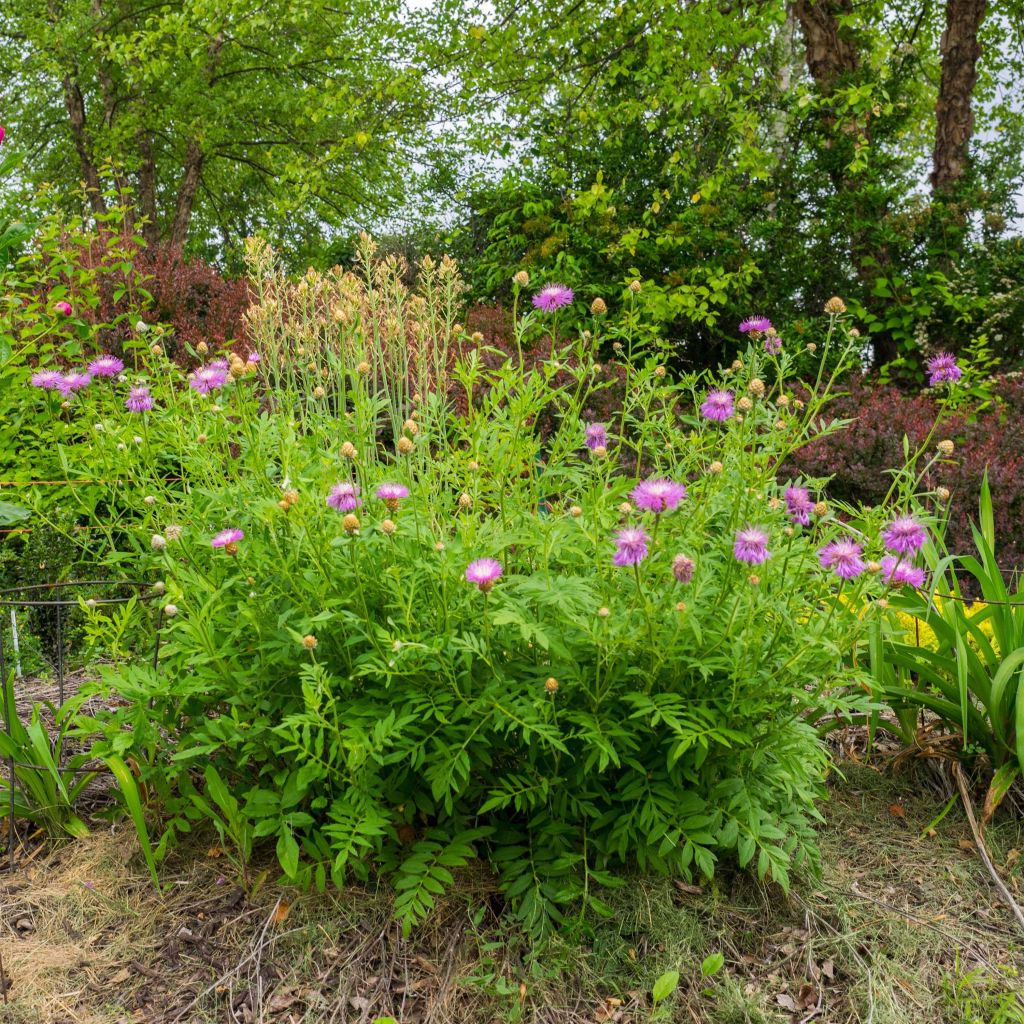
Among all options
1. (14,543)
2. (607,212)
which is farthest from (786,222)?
(14,543)

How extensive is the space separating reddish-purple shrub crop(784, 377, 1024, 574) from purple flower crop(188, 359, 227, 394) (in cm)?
348

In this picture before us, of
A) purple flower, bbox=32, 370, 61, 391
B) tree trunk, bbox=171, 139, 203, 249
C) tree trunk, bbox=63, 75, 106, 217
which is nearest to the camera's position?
purple flower, bbox=32, 370, 61, 391

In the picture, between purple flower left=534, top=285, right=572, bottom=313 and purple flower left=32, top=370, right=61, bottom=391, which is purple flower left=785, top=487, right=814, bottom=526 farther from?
purple flower left=32, top=370, right=61, bottom=391

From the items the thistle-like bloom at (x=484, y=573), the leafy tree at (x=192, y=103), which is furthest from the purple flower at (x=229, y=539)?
the leafy tree at (x=192, y=103)

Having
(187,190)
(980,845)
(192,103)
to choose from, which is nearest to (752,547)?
(980,845)

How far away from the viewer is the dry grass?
190 centimetres

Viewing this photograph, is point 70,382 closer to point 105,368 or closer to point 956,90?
point 105,368

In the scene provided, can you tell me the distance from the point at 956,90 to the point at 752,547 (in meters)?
7.37

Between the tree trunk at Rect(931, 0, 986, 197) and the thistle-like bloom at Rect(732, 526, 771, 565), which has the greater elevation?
the tree trunk at Rect(931, 0, 986, 197)

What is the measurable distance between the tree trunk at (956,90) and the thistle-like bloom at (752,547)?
672cm

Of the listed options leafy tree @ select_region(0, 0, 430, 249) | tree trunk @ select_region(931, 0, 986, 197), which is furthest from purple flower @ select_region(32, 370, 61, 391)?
leafy tree @ select_region(0, 0, 430, 249)

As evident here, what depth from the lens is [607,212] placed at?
7488 millimetres

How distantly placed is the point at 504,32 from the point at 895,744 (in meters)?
7.30

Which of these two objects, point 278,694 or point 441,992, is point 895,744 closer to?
point 441,992
